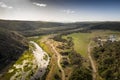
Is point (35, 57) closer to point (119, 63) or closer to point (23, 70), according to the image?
point (23, 70)

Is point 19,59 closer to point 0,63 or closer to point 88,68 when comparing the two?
point 0,63

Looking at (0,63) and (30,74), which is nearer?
(30,74)

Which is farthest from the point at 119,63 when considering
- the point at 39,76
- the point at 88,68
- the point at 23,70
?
the point at 23,70

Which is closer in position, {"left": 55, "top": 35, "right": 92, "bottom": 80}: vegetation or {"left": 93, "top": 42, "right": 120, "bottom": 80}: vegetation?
{"left": 93, "top": 42, "right": 120, "bottom": 80}: vegetation

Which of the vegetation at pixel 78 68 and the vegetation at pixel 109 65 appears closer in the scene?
the vegetation at pixel 109 65

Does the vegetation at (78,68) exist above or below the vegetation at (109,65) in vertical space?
below

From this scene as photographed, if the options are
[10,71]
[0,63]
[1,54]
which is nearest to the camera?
[10,71]

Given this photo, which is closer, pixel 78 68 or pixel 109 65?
pixel 78 68

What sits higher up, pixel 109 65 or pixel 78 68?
pixel 109 65

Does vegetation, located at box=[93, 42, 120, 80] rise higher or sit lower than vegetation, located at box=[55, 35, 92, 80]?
higher

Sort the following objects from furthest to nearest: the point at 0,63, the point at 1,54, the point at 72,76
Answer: the point at 1,54 < the point at 0,63 < the point at 72,76
